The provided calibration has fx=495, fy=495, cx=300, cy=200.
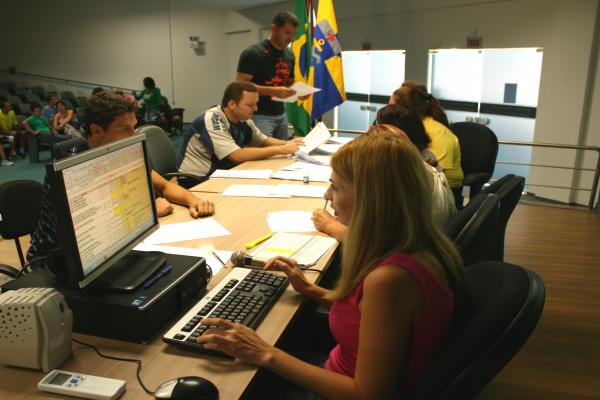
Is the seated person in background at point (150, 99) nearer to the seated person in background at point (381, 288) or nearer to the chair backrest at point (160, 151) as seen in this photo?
the chair backrest at point (160, 151)

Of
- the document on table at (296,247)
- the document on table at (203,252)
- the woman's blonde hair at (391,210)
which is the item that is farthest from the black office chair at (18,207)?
the woman's blonde hair at (391,210)

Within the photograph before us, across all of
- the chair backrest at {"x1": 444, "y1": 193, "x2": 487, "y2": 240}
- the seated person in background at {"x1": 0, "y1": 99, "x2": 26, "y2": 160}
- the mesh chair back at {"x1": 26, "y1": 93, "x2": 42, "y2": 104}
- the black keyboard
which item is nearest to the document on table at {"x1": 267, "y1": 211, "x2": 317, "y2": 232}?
the black keyboard

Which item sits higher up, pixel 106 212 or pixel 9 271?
pixel 106 212

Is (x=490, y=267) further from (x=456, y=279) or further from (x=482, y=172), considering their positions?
(x=482, y=172)

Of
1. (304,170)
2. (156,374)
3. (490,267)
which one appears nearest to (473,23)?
(304,170)

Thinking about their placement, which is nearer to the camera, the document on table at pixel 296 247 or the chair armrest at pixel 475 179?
the document on table at pixel 296 247

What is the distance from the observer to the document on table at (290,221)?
199 centimetres

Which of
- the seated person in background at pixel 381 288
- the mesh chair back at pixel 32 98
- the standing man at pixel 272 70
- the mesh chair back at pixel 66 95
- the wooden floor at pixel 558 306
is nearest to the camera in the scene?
the seated person in background at pixel 381 288

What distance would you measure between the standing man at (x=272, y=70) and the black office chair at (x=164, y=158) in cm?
77

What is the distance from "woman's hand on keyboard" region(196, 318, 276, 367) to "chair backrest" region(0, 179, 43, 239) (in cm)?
166

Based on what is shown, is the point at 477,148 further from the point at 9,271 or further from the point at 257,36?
the point at 257,36

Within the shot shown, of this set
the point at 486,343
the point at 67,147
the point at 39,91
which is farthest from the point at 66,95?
the point at 486,343

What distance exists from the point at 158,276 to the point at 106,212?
0.70 ft

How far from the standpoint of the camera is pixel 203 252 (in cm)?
176
